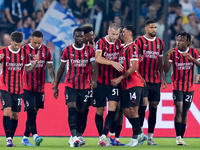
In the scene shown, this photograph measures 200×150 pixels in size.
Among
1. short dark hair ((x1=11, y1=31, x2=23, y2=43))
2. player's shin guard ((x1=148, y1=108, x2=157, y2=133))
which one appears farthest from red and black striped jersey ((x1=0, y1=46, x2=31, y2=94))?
player's shin guard ((x1=148, y1=108, x2=157, y2=133))

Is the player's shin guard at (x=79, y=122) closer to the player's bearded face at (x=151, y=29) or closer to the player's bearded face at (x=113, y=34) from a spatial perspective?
the player's bearded face at (x=113, y=34)

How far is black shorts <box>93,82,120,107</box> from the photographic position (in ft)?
25.4

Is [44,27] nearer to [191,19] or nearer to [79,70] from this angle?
[191,19]

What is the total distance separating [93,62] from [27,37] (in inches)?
191

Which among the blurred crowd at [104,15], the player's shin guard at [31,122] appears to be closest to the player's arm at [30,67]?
the player's shin guard at [31,122]

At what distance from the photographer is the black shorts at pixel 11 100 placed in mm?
7547

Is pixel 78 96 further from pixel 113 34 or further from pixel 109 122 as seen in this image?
pixel 113 34

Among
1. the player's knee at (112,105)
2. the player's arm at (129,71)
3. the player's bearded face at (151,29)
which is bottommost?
the player's knee at (112,105)

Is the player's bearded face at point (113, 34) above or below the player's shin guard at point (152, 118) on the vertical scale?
above

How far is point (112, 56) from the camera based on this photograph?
7824mm

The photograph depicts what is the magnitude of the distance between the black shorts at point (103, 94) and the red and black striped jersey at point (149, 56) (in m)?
0.71

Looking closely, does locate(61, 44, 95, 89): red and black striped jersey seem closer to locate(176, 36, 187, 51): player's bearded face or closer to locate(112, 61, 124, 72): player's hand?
locate(112, 61, 124, 72): player's hand

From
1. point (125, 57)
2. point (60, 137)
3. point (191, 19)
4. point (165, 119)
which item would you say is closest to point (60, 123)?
point (60, 137)

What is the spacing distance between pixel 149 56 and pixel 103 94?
3.64 feet
